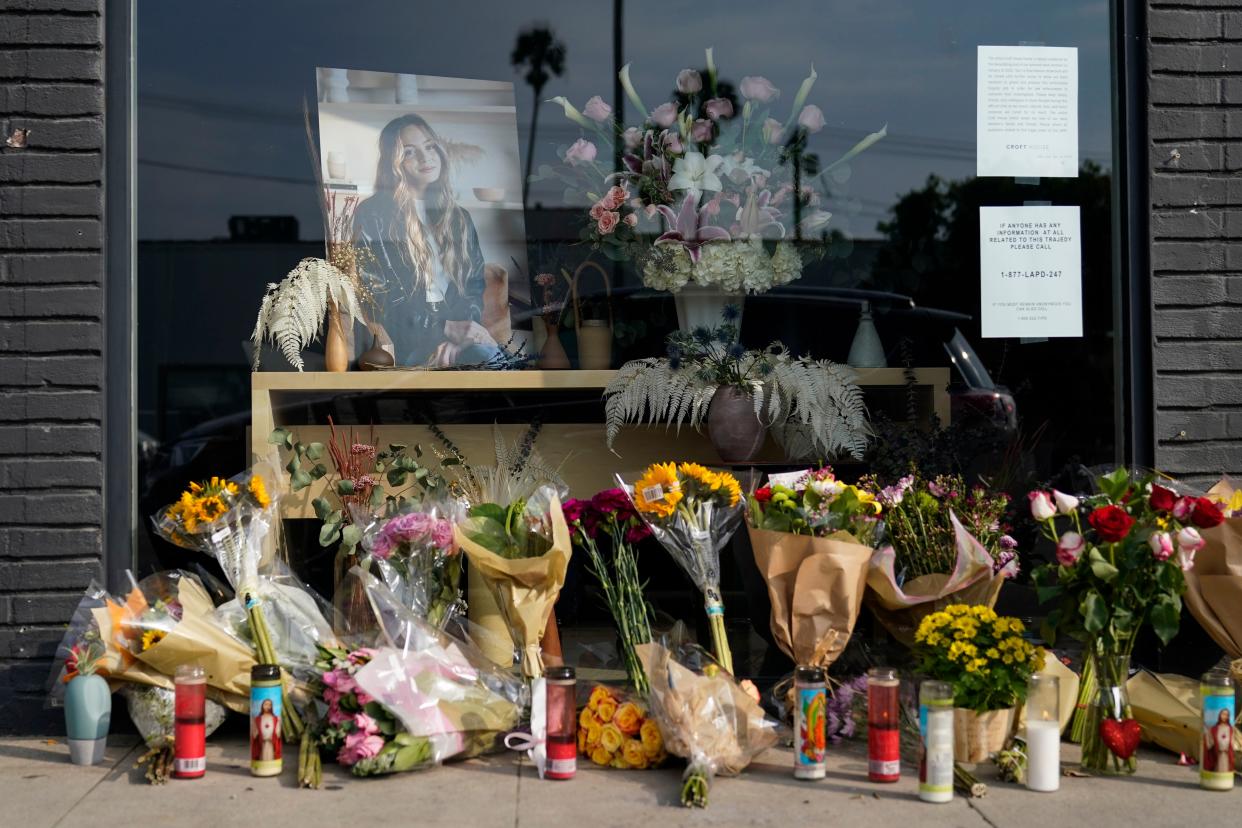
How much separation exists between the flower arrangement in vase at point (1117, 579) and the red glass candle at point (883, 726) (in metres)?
0.57

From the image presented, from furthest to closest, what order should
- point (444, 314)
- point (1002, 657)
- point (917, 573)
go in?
1. point (444, 314)
2. point (917, 573)
3. point (1002, 657)

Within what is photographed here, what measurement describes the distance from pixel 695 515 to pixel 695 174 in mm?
1457

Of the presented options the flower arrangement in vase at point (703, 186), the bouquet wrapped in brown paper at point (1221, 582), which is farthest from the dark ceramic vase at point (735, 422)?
the bouquet wrapped in brown paper at point (1221, 582)

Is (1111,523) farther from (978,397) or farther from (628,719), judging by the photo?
(628,719)

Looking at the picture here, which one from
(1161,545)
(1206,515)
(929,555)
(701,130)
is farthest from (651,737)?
(701,130)

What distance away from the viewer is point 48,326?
15.7 ft

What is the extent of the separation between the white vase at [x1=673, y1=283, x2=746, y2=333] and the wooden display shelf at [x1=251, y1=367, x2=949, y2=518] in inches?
14.0

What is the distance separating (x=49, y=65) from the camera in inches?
189

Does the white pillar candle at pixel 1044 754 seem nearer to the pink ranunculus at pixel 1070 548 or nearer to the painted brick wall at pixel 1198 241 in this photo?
the pink ranunculus at pixel 1070 548

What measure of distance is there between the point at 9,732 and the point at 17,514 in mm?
735

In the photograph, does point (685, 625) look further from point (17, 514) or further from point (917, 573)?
point (17, 514)

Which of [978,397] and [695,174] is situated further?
[695,174]

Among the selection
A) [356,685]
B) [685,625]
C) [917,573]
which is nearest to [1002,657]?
[917,573]

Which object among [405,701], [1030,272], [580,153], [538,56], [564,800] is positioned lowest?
[564,800]
